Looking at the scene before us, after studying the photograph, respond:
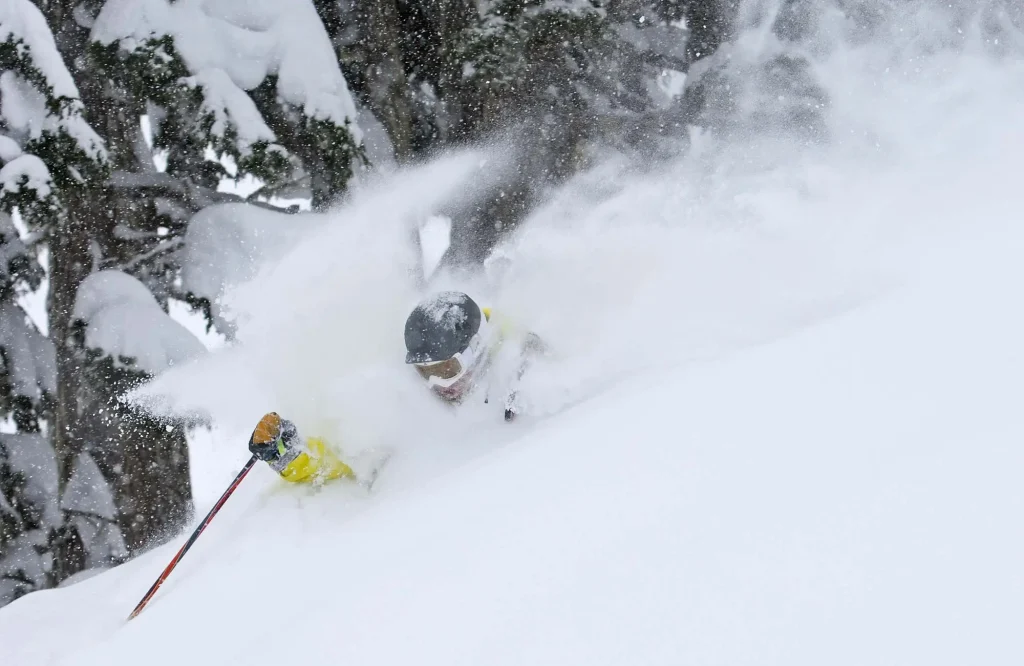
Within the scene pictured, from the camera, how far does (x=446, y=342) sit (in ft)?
12.5

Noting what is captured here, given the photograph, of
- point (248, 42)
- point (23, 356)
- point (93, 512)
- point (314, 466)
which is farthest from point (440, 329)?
point (93, 512)

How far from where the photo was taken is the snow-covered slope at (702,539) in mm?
1803

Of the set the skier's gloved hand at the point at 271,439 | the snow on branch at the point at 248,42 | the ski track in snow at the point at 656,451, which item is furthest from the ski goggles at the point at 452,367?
the snow on branch at the point at 248,42

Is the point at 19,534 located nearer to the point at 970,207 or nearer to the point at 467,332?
the point at 467,332

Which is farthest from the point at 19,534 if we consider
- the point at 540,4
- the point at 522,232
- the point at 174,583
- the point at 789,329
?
the point at 789,329

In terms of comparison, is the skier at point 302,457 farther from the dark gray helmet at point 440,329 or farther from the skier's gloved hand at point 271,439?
the dark gray helmet at point 440,329

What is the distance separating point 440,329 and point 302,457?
884 millimetres

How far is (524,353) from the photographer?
13.9 ft

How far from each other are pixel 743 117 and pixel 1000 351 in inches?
183

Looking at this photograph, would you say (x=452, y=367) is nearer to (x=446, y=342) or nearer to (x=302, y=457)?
(x=446, y=342)

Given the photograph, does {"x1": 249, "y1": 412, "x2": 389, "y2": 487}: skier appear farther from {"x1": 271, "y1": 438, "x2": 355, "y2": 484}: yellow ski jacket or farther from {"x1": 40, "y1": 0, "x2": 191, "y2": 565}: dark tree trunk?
{"x1": 40, "y1": 0, "x2": 191, "y2": 565}: dark tree trunk

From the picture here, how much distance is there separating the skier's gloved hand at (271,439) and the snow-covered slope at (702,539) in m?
0.31

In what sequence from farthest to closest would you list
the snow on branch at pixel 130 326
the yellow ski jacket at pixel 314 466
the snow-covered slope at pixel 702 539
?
the snow on branch at pixel 130 326
the yellow ski jacket at pixel 314 466
the snow-covered slope at pixel 702 539

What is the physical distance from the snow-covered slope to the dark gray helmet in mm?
621
